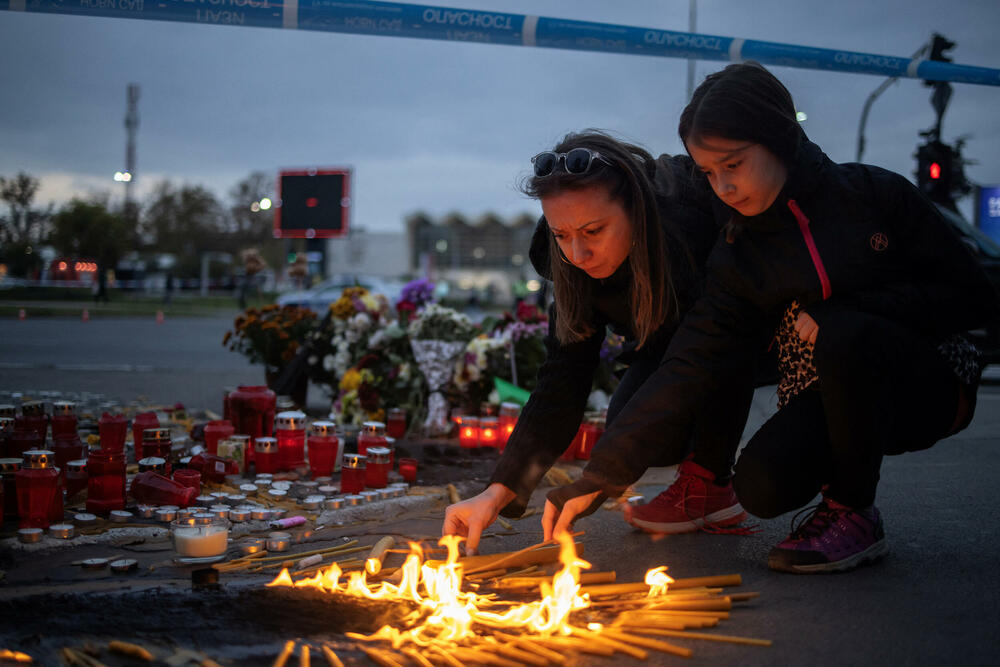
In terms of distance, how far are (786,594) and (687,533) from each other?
2.23 feet

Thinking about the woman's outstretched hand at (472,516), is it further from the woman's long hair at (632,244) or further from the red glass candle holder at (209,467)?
the red glass candle holder at (209,467)

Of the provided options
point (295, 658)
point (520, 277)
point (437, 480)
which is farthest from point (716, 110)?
point (520, 277)

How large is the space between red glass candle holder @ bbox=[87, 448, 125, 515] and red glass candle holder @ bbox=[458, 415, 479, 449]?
6.43 ft

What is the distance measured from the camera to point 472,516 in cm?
227

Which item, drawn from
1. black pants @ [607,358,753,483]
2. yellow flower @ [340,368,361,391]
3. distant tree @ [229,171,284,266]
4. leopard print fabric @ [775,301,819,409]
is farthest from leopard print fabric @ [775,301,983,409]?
distant tree @ [229,171,284,266]

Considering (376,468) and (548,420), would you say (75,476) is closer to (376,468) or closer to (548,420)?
(376,468)

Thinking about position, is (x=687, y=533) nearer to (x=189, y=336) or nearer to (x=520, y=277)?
(x=189, y=336)

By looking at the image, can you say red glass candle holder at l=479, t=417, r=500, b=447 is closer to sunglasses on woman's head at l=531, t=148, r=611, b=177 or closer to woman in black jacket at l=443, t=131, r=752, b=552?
woman in black jacket at l=443, t=131, r=752, b=552

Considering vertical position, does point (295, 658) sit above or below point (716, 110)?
below

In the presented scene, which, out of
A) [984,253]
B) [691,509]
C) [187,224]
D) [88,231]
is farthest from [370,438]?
[187,224]

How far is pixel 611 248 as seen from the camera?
7.70 feet

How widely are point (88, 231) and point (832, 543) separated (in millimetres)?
6751

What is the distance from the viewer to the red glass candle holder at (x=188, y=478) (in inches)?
117

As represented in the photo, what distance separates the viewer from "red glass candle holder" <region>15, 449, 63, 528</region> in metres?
2.57
